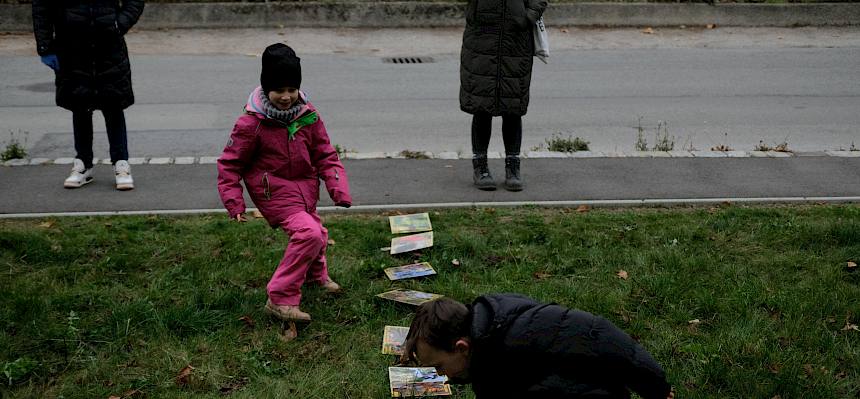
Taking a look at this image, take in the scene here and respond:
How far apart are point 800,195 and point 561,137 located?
291 centimetres

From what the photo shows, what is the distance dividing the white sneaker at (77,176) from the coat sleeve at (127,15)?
128 cm

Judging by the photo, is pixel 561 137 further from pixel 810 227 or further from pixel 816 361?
pixel 816 361

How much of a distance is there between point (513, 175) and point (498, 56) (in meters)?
1.13

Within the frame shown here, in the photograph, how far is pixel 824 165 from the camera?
29.6ft

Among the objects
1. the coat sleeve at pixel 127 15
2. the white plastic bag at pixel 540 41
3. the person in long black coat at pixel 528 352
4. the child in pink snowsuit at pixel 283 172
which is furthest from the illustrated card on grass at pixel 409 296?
the coat sleeve at pixel 127 15

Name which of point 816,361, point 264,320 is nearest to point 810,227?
point 816,361

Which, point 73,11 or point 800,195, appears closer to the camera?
point 73,11

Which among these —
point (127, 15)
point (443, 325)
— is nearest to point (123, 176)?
point (127, 15)

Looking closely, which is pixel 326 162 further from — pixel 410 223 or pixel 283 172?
pixel 410 223

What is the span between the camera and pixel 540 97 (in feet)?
40.2

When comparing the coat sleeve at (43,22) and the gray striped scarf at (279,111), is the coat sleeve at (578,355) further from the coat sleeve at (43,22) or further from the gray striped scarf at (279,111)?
the coat sleeve at (43,22)

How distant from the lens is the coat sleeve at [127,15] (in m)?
7.76

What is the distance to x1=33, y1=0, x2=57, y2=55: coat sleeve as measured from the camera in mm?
7559

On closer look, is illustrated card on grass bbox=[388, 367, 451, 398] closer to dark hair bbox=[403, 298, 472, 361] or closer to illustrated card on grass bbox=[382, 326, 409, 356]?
illustrated card on grass bbox=[382, 326, 409, 356]
